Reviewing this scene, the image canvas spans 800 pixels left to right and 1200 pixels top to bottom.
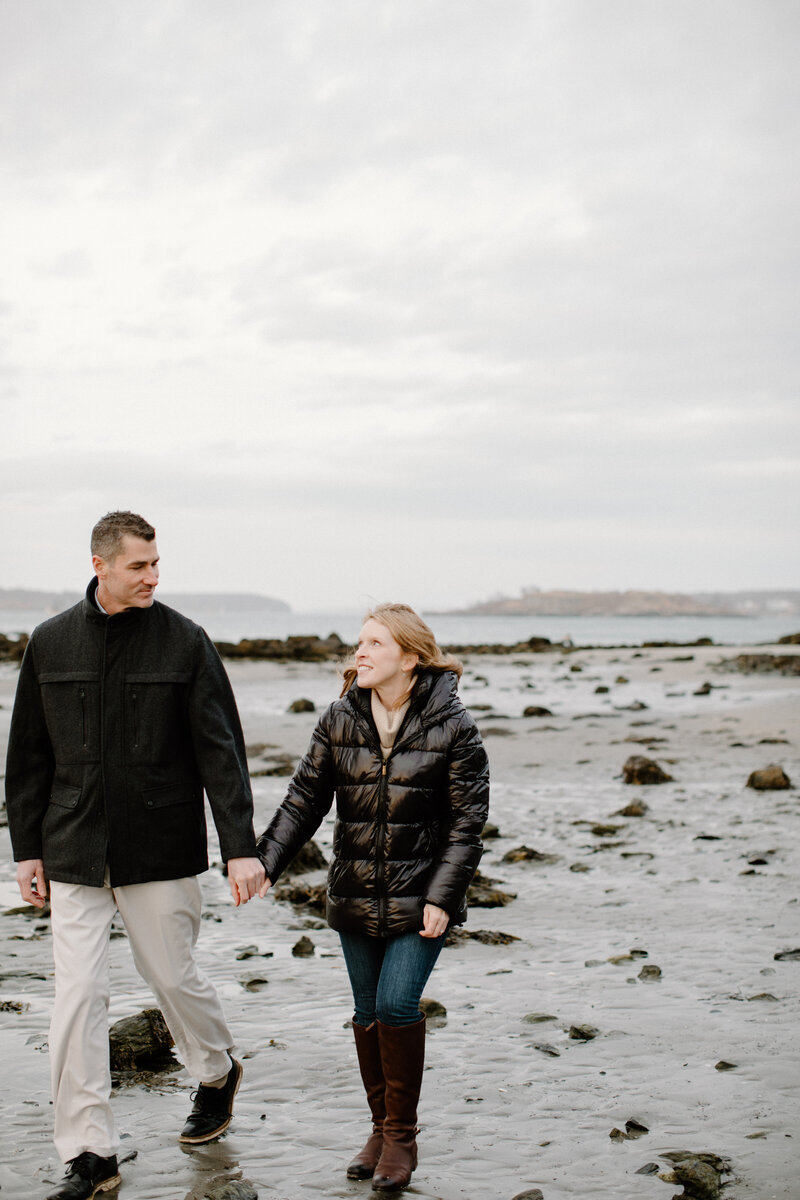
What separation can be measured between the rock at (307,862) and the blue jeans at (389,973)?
16.7 ft

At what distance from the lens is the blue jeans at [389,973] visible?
13.6 ft

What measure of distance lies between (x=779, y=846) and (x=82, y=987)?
25.1 feet

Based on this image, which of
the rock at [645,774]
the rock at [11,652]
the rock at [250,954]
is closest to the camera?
the rock at [250,954]

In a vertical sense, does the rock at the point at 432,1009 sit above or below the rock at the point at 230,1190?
below

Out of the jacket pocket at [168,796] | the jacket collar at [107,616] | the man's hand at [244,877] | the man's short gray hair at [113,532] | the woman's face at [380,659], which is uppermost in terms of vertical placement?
the man's short gray hair at [113,532]

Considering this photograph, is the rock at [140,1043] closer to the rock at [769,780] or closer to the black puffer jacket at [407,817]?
the black puffer jacket at [407,817]

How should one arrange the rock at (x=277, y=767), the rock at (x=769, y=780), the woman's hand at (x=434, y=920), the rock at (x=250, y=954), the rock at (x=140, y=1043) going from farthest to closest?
the rock at (x=277, y=767)
the rock at (x=769, y=780)
the rock at (x=250, y=954)
the rock at (x=140, y=1043)
the woman's hand at (x=434, y=920)

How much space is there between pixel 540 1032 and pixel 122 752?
2.77m

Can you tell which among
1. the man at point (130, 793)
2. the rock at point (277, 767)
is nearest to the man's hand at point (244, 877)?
the man at point (130, 793)

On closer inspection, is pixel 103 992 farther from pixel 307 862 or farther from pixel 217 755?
pixel 307 862

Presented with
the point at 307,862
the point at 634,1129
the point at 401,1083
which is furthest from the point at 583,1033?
the point at 307,862

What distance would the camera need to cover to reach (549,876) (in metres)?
9.35

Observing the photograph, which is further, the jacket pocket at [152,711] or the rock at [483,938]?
the rock at [483,938]

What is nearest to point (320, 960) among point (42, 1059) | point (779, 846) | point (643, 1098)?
point (42, 1059)
